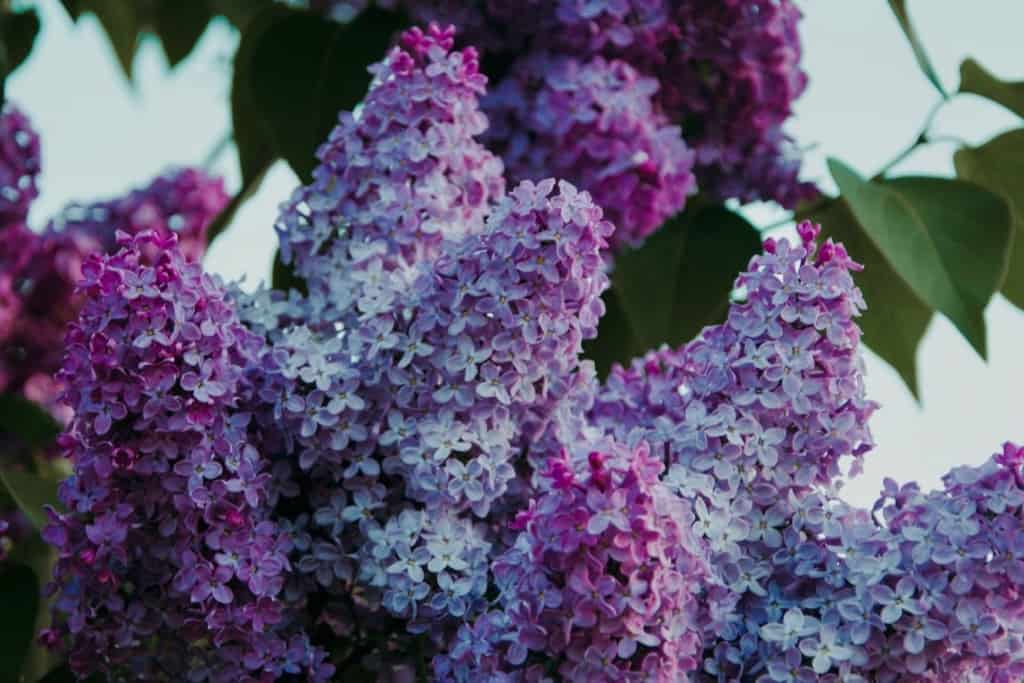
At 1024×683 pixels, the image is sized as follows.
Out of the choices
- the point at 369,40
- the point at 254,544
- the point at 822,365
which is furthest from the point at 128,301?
the point at 369,40

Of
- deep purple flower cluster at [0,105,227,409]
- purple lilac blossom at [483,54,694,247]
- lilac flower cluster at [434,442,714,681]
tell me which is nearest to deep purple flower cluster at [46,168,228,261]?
deep purple flower cluster at [0,105,227,409]

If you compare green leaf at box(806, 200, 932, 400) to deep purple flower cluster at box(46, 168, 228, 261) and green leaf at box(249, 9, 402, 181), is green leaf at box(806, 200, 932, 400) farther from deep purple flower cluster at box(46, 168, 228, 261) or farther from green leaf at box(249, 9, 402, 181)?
deep purple flower cluster at box(46, 168, 228, 261)

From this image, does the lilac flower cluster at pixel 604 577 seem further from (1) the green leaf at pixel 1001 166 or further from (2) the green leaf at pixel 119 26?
(2) the green leaf at pixel 119 26

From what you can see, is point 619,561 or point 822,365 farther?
point 822,365

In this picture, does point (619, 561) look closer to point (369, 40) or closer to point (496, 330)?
point (496, 330)

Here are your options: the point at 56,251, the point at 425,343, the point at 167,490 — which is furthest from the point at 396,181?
the point at 56,251

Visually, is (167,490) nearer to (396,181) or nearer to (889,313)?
(396,181)
